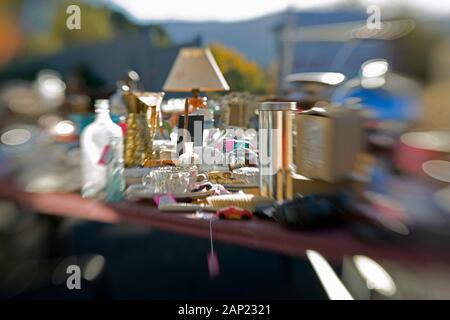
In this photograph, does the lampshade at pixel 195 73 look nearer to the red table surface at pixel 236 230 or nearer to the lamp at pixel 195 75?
the lamp at pixel 195 75

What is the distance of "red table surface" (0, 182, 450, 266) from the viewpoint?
635 mm

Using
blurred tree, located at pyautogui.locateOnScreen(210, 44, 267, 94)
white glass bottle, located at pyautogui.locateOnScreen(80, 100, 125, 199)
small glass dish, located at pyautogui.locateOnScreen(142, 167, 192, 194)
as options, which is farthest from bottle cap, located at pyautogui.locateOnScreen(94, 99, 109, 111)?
blurred tree, located at pyautogui.locateOnScreen(210, 44, 267, 94)

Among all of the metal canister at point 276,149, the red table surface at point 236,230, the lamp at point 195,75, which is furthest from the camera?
the lamp at point 195,75

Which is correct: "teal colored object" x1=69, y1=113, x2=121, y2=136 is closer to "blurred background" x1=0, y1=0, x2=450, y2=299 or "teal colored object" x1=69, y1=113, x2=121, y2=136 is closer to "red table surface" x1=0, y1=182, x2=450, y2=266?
"blurred background" x1=0, y1=0, x2=450, y2=299

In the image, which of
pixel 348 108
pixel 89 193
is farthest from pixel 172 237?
pixel 348 108

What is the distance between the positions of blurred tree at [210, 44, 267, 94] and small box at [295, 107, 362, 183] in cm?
18

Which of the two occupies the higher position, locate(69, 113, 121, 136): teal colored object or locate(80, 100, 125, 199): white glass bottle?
locate(69, 113, 121, 136): teal colored object

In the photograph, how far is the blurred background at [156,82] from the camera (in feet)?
2.39

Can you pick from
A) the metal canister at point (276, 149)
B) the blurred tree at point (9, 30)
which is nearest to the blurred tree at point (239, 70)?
the metal canister at point (276, 149)

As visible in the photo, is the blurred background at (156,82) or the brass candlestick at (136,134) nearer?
the blurred background at (156,82)

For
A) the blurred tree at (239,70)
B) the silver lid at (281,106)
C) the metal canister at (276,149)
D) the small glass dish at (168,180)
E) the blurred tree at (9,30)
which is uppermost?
the blurred tree at (9,30)

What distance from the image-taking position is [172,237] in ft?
2.75

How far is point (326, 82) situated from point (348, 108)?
17 cm

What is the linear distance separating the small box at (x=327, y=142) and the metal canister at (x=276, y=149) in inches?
1.0
